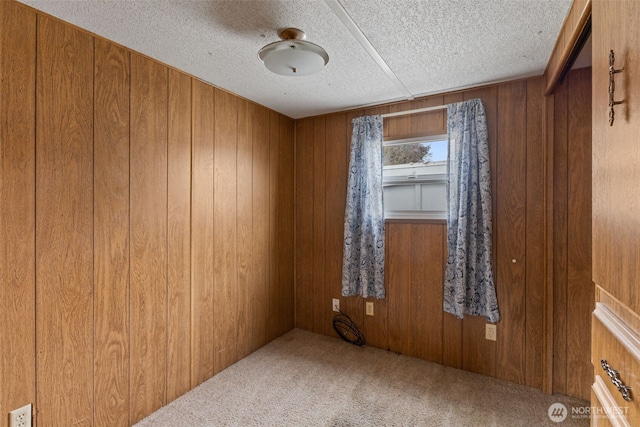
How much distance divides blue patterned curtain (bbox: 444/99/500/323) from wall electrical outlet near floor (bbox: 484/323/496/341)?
0.10 meters

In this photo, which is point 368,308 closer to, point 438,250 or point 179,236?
point 438,250

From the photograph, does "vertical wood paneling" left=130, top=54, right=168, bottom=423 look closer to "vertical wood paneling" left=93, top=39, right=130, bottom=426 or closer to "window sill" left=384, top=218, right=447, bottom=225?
"vertical wood paneling" left=93, top=39, right=130, bottom=426

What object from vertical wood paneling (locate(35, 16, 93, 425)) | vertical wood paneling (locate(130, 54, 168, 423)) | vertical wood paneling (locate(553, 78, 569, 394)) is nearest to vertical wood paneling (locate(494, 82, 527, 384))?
vertical wood paneling (locate(553, 78, 569, 394))

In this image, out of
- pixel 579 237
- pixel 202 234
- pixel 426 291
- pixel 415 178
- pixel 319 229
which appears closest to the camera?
pixel 579 237

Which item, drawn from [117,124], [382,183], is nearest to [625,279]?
[382,183]

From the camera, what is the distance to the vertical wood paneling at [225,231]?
240 centimetres

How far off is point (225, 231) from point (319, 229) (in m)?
0.97

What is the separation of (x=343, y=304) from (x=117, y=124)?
2288 mm

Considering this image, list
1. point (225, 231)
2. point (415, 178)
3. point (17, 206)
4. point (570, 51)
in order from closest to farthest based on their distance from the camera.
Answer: point (17, 206) < point (570, 51) < point (225, 231) < point (415, 178)

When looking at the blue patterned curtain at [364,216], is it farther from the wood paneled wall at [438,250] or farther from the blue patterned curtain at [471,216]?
the blue patterned curtain at [471,216]

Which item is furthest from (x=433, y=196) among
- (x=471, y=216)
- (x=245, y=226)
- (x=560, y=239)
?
(x=245, y=226)

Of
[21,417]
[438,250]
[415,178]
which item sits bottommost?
[21,417]

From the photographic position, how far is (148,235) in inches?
76.0

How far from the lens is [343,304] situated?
2980 millimetres
